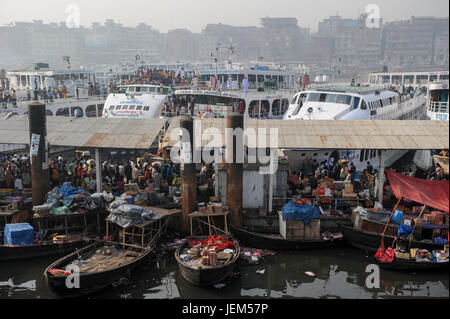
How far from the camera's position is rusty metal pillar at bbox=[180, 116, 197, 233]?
50.1ft

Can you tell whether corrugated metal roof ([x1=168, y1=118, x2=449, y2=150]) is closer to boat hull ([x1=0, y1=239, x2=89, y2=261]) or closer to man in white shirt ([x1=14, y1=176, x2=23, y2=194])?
boat hull ([x1=0, y1=239, x2=89, y2=261])

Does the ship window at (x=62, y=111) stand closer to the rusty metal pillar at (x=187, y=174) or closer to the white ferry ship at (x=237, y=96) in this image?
the white ferry ship at (x=237, y=96)

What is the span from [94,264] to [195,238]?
3248mm

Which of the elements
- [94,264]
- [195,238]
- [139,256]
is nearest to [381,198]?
[195,238]

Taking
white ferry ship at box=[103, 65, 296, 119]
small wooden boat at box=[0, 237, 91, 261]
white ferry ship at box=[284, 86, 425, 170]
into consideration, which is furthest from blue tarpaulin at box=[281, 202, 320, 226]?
white ferry ship at box=[103, 65, 296, 119]

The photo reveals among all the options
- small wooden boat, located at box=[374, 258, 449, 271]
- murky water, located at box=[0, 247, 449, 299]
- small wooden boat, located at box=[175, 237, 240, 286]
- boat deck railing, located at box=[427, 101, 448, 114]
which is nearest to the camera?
small wooden boat, located at box=[175, 237, 240, 286]

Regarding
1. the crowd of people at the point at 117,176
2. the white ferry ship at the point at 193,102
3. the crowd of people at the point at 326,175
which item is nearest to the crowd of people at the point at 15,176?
the crowd of people at the point at 117,176

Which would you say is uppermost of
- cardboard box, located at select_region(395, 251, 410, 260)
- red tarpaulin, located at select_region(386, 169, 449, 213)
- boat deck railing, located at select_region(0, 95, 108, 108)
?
boat deck railing, located at select_region(0, 95, 108, 108)

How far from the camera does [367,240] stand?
14711 millimetres

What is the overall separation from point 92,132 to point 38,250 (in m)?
5.35

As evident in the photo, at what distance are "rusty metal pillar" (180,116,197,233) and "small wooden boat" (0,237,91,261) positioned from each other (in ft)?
10.8

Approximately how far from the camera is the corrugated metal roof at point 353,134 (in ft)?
52.6

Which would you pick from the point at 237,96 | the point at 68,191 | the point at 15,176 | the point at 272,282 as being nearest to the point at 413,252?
the point at 272,282

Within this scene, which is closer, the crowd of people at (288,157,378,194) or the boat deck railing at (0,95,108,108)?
the crowd of people at (288,157,378,194)
